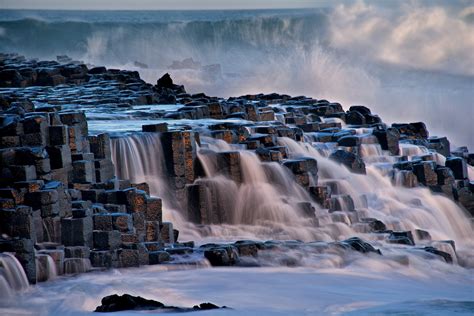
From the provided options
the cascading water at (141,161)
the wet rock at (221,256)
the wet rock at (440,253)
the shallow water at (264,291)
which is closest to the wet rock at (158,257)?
the shallow water at (264,291)

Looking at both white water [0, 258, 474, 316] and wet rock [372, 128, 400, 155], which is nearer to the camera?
white water [0, 258, 474, 316]

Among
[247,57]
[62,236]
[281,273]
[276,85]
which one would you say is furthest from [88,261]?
[247,57]

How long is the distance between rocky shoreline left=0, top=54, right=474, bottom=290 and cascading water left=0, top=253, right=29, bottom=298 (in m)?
0.16

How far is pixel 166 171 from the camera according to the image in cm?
2758

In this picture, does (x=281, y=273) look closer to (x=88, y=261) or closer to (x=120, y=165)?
(x=88, y=261)

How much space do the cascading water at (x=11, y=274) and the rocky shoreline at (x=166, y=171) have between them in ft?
0.52

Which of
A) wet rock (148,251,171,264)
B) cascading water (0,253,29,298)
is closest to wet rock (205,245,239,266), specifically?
wet rock (148,251,171,264)

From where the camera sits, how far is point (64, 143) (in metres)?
24.3

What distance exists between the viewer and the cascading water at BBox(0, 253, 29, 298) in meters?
20.2

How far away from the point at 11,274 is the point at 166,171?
301 inches

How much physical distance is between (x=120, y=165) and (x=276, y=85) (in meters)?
30.1

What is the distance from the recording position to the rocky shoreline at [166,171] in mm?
22234

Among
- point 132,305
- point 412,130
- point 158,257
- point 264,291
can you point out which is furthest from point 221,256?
point 412,130

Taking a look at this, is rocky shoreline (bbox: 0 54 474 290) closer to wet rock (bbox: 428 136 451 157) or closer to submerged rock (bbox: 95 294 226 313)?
wet rock (bbox: 428 136 451 157)
